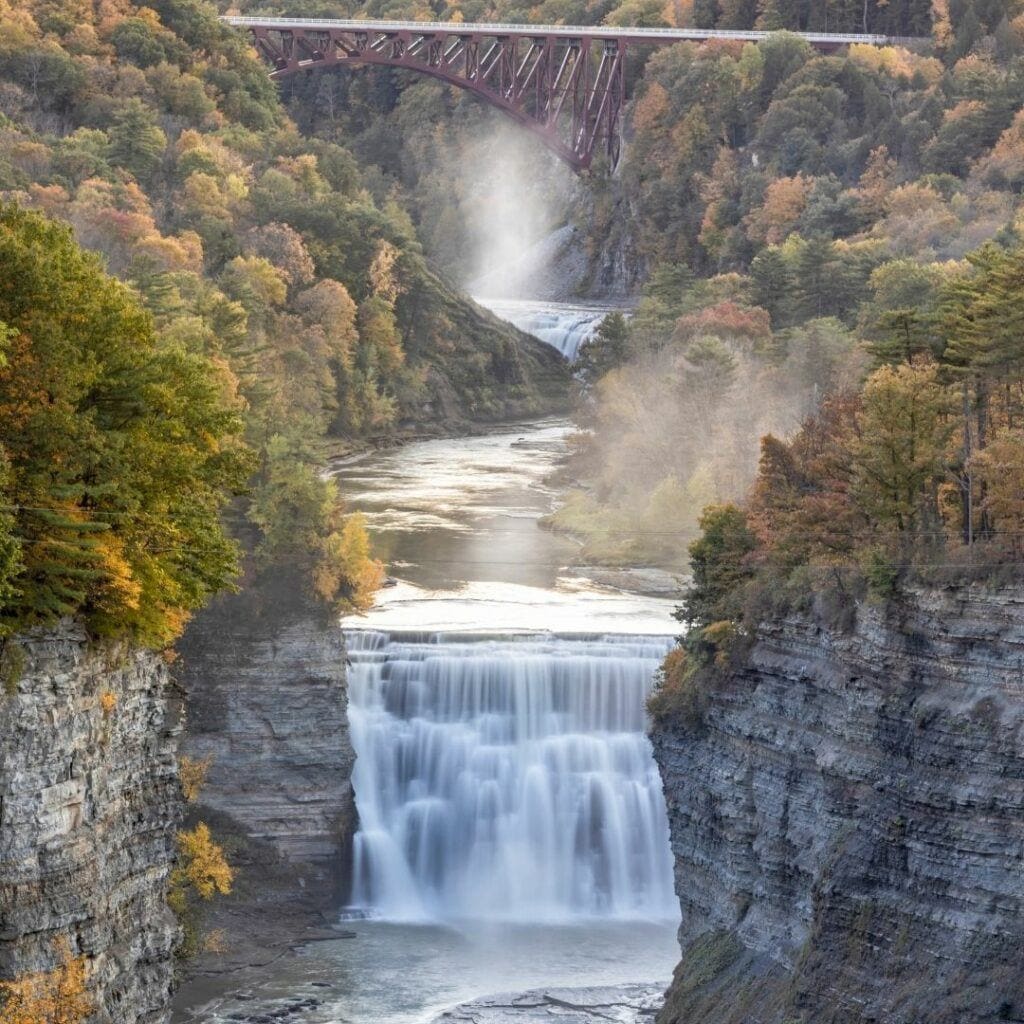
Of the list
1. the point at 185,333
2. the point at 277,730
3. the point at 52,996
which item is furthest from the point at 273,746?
the point at 52,996

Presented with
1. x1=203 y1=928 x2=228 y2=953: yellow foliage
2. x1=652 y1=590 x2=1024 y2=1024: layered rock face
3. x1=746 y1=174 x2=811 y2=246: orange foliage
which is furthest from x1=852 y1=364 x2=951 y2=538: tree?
x1=746 y1=174 x2=811 y2=246: orange foliage

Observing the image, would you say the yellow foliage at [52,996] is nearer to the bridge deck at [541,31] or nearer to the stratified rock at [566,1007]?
the stratified rock at [566,1007]

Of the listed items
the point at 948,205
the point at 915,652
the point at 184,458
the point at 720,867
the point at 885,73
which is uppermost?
the point at 885,73

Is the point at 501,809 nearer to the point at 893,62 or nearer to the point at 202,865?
the point at 202,865

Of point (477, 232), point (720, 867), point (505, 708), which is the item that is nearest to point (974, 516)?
point (720, 867)

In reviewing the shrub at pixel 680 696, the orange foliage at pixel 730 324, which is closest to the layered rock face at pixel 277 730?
the shrub at pixel 680 696

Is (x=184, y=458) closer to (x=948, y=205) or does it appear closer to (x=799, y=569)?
(x=799, y=569)
